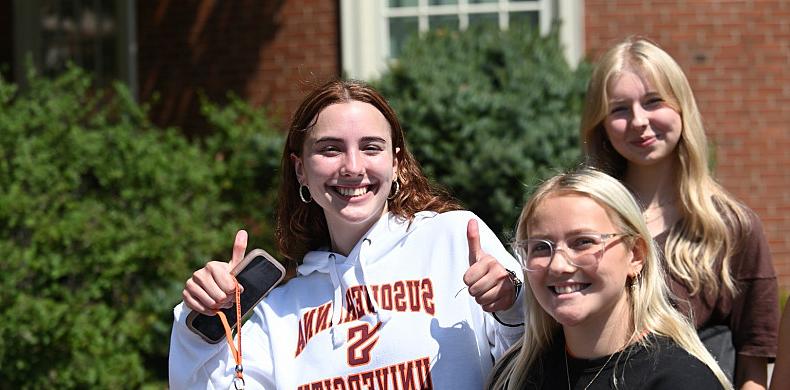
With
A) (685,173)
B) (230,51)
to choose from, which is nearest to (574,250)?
(685,173)

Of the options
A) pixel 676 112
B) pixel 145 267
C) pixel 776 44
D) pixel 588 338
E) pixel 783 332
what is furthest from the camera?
pixel 776 44

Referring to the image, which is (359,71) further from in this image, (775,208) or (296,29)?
(775,208)

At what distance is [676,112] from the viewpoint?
3.10 meters

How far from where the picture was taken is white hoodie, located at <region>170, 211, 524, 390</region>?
2477 millimetres

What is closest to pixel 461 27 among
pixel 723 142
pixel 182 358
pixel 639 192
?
pixel 723 142

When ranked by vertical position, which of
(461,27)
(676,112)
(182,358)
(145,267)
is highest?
(461,27)

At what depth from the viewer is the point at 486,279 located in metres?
2.36

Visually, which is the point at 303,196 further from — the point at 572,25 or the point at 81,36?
the point at 81,36

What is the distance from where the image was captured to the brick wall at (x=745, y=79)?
23.7ft

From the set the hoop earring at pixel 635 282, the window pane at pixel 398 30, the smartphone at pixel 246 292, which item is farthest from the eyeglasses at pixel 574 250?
the window pane at pixel 398 30

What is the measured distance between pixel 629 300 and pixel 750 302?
0.83m

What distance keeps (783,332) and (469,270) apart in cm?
84

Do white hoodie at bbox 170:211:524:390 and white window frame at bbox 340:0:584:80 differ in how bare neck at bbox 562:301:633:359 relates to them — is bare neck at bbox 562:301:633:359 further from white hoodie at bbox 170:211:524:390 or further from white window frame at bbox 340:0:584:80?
white window frame at bbox 340:0:584:80

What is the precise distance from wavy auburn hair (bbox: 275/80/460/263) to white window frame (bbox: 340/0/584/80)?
14.7 feet
